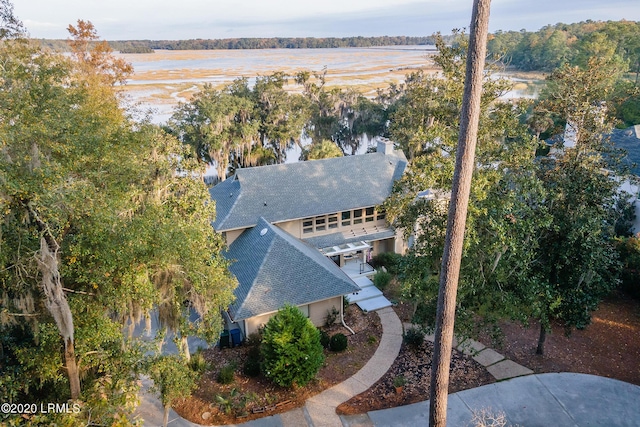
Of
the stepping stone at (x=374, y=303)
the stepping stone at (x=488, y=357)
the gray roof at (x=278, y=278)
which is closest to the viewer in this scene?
the stepping stone at (x=488, y=357)

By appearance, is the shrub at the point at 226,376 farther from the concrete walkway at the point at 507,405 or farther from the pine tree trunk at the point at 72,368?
the pine tree trunk at the point at 72,368

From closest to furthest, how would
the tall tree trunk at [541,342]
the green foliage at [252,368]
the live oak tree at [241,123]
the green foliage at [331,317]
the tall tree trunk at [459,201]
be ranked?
the tall tree trunk at [459,201], the green foliage at [252,368], the tall tree trunk at [541,342], the green foliage at [331,317], the live oak tree at [241,123]

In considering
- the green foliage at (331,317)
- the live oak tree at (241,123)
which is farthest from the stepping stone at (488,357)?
the live oak tree at (241,123)

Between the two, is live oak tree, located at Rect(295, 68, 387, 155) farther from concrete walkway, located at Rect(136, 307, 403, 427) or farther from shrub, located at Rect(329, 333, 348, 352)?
concrete walkway, located at Rect(136, 307, 403, 427)

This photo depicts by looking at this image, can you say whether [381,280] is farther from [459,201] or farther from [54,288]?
[54,288]

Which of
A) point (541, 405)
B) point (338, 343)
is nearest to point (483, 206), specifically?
point (541, 405)

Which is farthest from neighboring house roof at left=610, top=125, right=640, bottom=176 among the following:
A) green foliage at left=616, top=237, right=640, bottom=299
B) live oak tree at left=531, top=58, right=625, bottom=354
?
live oak tree at left=531, top=58, right=625, bottom=354
